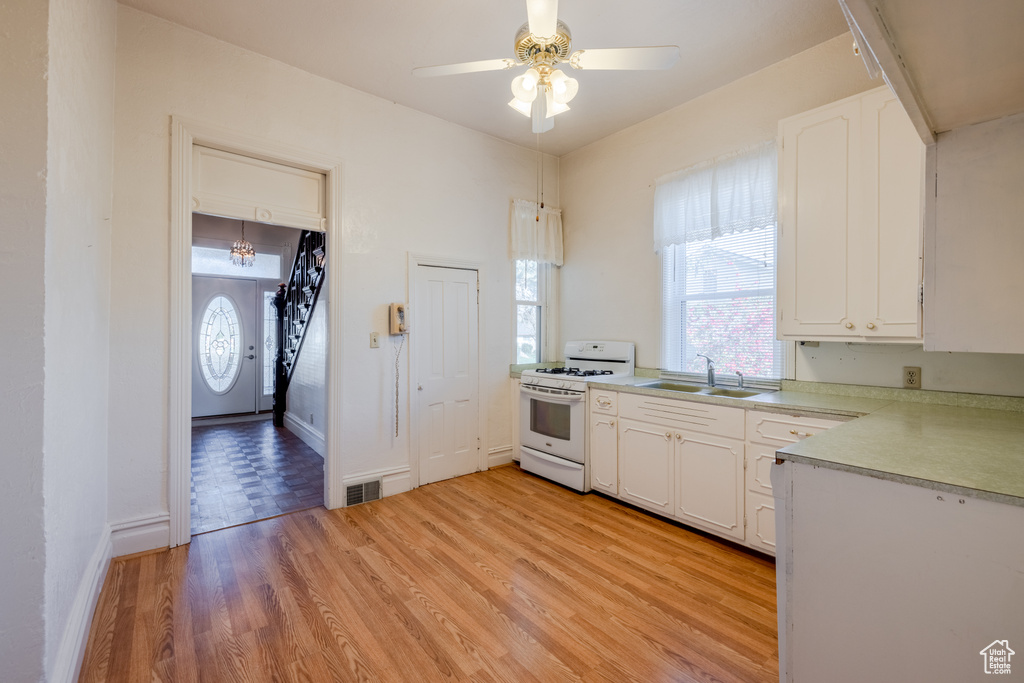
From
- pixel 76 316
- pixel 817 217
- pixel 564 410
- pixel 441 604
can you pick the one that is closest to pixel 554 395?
pixel 564 410

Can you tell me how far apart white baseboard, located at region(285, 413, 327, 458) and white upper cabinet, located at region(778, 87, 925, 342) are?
4.29 metres

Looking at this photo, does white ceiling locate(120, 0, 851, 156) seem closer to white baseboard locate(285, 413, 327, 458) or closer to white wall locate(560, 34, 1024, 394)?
white wall locate(560, 34, 1024, 394)

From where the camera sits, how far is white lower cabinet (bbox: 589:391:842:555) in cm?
254

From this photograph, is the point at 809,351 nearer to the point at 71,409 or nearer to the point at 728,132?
the point at 728,132

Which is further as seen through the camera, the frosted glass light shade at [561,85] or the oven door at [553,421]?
the oven door at [553,421]

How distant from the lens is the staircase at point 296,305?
497cm

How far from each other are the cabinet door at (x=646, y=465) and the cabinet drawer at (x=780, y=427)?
547 millimetres

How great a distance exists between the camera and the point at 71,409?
1.62m

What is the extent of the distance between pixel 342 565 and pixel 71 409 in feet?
4.92

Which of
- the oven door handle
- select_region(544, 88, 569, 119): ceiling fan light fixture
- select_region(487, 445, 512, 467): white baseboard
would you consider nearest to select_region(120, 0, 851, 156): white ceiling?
select_region(544, 88, 569, 119): ceiling fan light fixture

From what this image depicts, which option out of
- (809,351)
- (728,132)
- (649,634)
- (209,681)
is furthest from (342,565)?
(728,132)

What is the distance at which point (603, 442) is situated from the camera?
137 inches

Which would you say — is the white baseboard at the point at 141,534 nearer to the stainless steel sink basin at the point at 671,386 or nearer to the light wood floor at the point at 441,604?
the light wood floor at the point at 441,604

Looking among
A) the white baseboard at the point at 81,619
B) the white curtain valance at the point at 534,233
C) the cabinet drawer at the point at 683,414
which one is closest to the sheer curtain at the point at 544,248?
the white curtain valance at the point at 534,233
